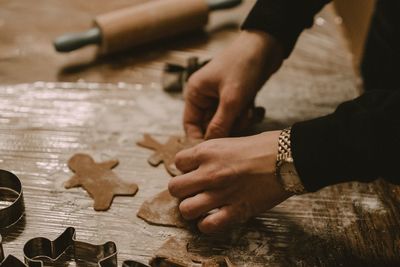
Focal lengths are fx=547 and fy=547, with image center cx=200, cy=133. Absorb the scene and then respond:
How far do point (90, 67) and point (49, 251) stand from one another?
63cm

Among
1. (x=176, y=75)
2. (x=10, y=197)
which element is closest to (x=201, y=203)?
(x=10, y=197)

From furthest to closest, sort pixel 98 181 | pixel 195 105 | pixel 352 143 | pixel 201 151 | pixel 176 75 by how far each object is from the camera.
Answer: pixel 176 75 → pixel 195 105 → pixel 98 181 → pixel 201 151 → pixel 352 143

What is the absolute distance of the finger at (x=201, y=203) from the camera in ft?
3.23

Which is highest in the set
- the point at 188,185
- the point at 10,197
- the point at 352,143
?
the point at 352,143

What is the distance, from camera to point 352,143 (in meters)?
0.91

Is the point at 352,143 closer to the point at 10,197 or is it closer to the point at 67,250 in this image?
the point at 67,250

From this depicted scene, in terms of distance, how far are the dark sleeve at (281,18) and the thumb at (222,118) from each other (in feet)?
0.65

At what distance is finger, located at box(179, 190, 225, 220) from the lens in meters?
0.98

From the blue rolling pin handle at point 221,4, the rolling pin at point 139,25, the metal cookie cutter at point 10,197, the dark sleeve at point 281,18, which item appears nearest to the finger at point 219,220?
the metal cookie cutter at point 10,197

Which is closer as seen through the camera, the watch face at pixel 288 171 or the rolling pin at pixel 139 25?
the watch face at pixel 288 171

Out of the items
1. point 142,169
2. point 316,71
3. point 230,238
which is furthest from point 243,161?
point 316,71

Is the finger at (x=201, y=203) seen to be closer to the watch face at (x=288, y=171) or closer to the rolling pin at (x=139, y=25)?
the watch face at (x=288, y=171)

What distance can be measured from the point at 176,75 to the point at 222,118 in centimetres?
29

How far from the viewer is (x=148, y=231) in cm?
103
